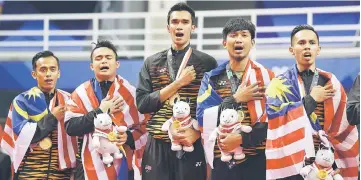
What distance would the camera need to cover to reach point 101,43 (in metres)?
6.94

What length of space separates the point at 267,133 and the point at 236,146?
24 cm

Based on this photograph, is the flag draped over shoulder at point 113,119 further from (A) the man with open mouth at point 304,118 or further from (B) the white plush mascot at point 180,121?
(A) the man with open mouth at point 304,118

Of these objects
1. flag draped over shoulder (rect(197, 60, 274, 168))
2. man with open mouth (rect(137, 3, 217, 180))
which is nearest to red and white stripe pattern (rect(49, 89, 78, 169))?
man with open mouth (rect(137, 3, 217, 180))

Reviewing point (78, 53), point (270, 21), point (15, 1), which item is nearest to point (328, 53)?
point (270, 21)

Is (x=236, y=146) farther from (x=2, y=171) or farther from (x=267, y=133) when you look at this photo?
(x=2, y=171)

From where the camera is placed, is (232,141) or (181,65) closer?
(232,141)

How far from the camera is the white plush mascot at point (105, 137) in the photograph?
6.63m

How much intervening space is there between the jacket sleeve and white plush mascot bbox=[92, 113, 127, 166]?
0.26 metres

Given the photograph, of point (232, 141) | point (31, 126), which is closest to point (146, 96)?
point (232, 141)

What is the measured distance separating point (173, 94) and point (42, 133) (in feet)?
3.78

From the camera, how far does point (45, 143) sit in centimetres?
711

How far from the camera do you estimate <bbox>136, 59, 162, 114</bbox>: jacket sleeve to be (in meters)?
6.56

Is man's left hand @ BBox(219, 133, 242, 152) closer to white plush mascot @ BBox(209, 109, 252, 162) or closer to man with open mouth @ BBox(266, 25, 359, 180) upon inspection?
white plush mascot @ BBox(209, 109, 252, 162)

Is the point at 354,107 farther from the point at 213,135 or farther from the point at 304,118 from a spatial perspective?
the point at 213,135
